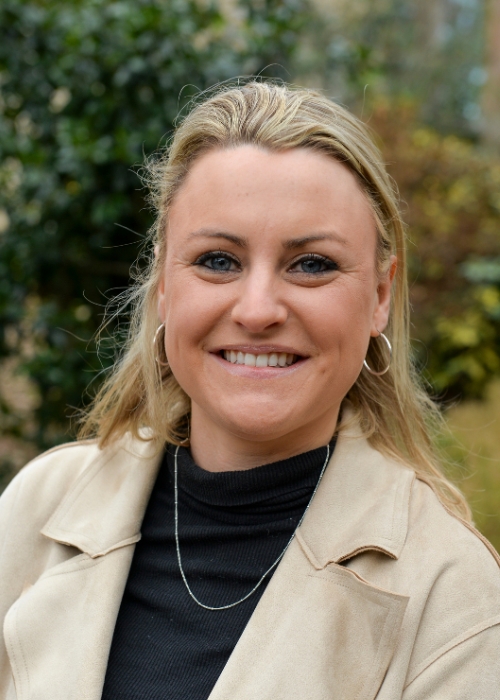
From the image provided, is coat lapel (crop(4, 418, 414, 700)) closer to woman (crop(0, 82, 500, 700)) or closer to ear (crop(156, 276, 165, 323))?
woman (crop(0, 82, 500, 700))

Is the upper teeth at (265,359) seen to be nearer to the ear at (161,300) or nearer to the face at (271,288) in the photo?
the face at (271,288)

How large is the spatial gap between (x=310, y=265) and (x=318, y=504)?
55 cm

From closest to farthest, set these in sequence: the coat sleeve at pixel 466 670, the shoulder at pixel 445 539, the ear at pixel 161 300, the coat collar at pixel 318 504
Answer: the coat sleeve at pixel 466 670
the shoulder at pixel 445 539
the coat collar at pixel 318 504
the ear at pixel 161 300

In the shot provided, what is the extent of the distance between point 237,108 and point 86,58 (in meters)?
2.43

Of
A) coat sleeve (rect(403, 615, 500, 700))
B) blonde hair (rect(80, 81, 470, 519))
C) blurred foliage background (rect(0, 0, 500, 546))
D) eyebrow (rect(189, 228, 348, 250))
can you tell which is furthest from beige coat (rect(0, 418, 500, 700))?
blurred foliage background (rect(0, 0, 500, 546))

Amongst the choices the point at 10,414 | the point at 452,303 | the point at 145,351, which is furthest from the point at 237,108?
the point at 452,303

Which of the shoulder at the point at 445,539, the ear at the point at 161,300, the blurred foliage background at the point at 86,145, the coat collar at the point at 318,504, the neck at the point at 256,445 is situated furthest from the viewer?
the blurred foliage background at the point at 86,145

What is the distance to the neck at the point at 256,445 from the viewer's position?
6.49 feet

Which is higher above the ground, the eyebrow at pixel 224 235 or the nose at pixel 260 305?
the eyebrow at pixel 224 235

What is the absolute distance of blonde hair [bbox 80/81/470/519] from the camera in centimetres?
188

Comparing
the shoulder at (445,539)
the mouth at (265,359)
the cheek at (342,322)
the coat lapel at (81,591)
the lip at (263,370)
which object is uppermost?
the cheek at (342,322)

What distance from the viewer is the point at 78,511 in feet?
6.97

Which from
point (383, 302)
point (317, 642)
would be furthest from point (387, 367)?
point (317, 642)

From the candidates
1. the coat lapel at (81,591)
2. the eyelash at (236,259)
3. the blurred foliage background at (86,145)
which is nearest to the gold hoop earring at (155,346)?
the coat lapel at (81,591)
